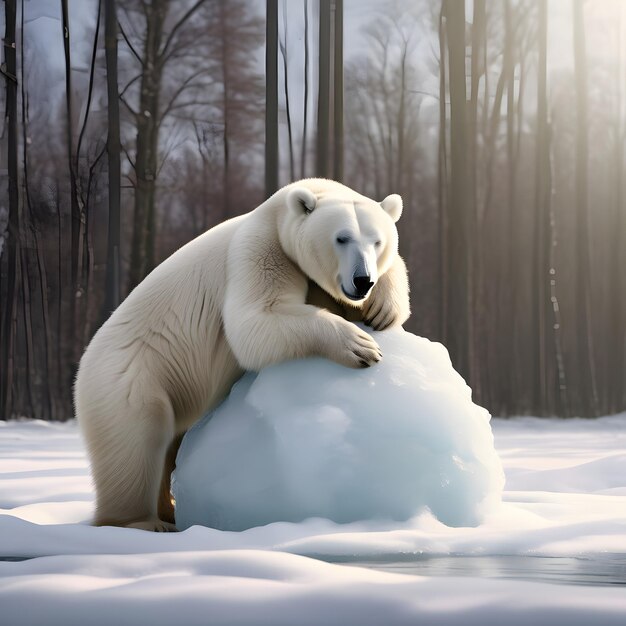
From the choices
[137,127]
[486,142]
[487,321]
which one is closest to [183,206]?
[137,127]

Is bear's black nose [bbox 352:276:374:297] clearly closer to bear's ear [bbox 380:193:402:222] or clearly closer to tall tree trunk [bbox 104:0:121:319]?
bear's ear [bbox 380:193:402:222]

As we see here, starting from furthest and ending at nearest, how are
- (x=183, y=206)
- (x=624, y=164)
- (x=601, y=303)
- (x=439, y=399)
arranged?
(x=601, y=303) → (x=624, y=164) → (x=183, y=206) → (x=439, y=399)

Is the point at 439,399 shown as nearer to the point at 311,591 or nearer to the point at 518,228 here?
the point at 311,591

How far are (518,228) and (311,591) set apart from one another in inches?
582

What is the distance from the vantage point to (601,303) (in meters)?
19.7

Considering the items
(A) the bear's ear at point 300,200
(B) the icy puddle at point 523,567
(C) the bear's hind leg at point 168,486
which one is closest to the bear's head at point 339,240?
→ (A) the bear's ear at point 300,200

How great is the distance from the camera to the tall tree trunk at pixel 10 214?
39.9 feet

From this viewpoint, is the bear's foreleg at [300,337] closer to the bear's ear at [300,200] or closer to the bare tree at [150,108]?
the bear's ear at [300,200]

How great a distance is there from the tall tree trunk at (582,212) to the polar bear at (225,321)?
10.3 m

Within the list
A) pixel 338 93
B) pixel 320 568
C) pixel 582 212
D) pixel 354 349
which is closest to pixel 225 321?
pixel 354 349

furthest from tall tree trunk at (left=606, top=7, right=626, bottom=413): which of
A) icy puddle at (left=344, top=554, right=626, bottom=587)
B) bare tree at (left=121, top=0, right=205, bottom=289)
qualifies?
icy puddle at (left=344, top=554, right=626, bottom=587)

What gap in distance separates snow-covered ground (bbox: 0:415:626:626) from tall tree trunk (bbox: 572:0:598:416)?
9420 millimetres

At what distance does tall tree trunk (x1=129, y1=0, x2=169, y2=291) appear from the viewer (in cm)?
1148

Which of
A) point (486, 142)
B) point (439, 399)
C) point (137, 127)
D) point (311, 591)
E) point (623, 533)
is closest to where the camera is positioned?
point (311, 591)
